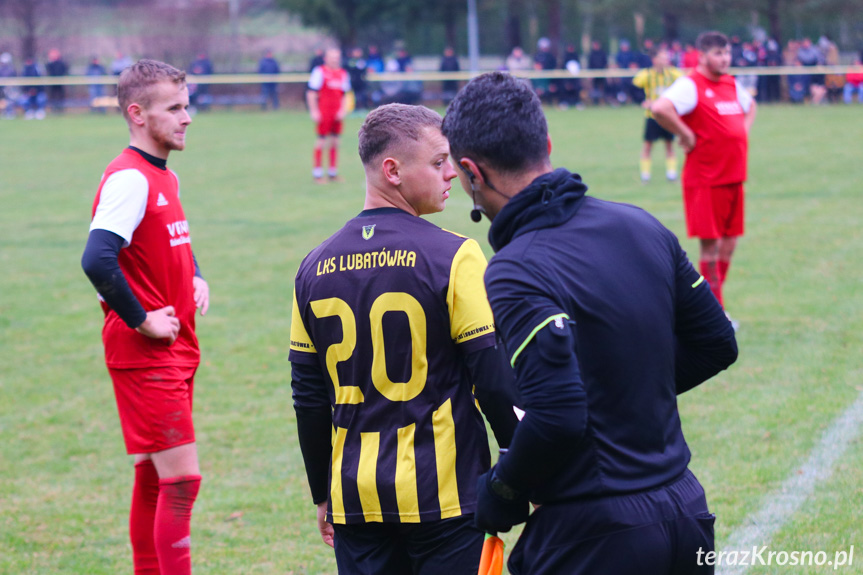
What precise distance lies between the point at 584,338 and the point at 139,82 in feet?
8.12

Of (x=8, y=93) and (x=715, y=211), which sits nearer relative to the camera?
(x=715, y=211)

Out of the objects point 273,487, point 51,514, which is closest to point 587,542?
point 273,487

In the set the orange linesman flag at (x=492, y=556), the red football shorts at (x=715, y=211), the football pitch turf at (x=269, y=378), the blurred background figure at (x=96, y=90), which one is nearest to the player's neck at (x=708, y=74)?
the red football shorts at (x=715, y=211)

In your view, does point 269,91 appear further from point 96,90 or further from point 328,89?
point 328,89

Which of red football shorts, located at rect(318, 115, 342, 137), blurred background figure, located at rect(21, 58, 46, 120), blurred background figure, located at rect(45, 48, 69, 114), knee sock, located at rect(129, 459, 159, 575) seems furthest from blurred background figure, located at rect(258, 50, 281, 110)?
knee sock, located at rect(129, 459, 159, 575)

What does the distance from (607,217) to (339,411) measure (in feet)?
3.50

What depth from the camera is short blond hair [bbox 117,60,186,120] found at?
3873 millimetres

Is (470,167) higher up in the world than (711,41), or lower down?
lower down

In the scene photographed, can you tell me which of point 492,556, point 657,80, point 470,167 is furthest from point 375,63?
point 492,556

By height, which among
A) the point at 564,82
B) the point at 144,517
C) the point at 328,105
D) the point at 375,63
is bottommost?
the point at 144,517

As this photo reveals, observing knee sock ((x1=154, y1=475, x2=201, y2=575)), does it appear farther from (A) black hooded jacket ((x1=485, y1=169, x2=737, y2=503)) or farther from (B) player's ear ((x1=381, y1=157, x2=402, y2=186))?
(A) black hooded jacket ((x1=485, y1=169, x2=737, y2=503))

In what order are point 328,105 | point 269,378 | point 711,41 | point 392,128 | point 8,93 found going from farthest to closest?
point 8,93 → point 328,105 → point 711,41 → point 269,378 → point 392,128

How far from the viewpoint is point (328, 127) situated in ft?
59.1

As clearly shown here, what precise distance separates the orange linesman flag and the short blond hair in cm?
242
